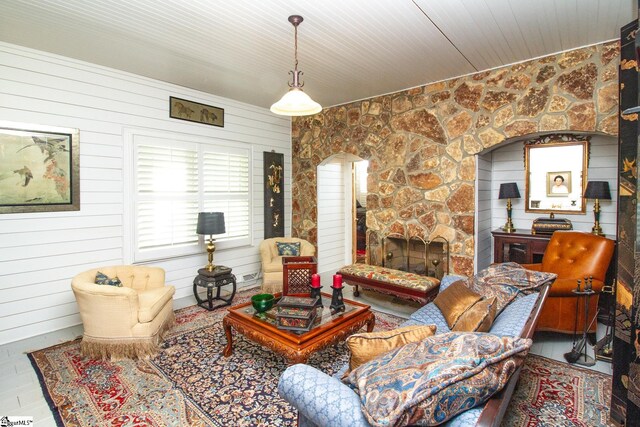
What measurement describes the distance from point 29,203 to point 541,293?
465cm

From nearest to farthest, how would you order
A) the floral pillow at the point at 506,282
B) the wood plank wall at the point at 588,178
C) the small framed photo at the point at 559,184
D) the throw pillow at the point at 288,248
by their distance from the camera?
the floral pillow at the point at 506,282 < the wood plank wall at the point at 588,178 < the small framed photo at the point at 559,184 < the throw pillow at the point at 288,248

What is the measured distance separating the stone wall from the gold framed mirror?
2.48ft

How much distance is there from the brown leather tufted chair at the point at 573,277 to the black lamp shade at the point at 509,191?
950 millimetres

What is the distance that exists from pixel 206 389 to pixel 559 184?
4.51 metres

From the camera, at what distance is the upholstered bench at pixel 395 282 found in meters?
3.67

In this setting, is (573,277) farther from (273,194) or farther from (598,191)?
(273,194)

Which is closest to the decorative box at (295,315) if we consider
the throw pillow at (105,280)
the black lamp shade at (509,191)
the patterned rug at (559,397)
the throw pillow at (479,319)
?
the throw pillow at (479,319)

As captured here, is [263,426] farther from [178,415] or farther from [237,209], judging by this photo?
[237,209]

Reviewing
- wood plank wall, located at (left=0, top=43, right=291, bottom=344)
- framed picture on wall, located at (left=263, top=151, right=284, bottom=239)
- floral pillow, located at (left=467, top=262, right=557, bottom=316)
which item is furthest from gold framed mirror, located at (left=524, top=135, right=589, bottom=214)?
wood plank wall, located at (left=0, top=43, right=291, bottom=344)

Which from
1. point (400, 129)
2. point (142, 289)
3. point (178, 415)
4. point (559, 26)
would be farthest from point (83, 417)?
point (559, 26)

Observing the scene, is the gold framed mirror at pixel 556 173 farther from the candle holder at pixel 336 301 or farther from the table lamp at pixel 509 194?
the candle holder at pixel 336 301

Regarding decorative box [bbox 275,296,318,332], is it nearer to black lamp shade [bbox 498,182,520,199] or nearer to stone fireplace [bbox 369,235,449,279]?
stone fireplace [bbox 369,235,449,279]

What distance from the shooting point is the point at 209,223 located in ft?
13.9

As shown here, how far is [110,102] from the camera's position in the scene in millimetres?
3812
